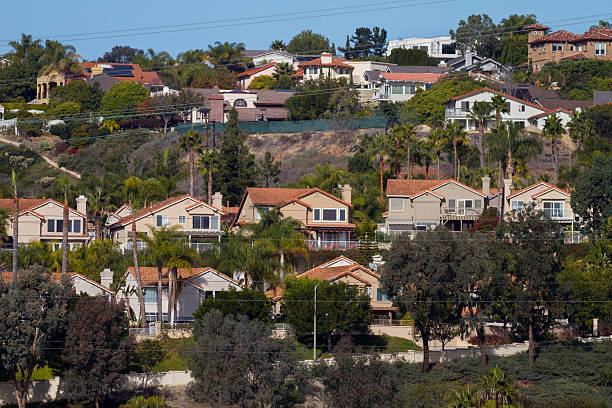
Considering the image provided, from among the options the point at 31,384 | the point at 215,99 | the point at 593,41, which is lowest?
the point at 31,384

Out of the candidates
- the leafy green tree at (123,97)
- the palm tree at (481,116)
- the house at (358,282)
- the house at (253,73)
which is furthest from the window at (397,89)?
the house at (358,282)

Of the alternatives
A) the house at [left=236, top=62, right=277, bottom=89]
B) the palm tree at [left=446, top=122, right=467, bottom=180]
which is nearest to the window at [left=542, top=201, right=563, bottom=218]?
the palm tree at [left=446, top=122, right=467, bottom=180]

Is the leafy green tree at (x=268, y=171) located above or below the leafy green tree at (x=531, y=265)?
above

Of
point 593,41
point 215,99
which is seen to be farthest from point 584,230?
point 593,41

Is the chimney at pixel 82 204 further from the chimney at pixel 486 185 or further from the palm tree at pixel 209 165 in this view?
the chimney at pixel 486 185

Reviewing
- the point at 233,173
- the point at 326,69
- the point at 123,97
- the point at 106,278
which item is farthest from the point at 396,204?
the point at 326,69

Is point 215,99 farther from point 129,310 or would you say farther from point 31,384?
point 31,384
